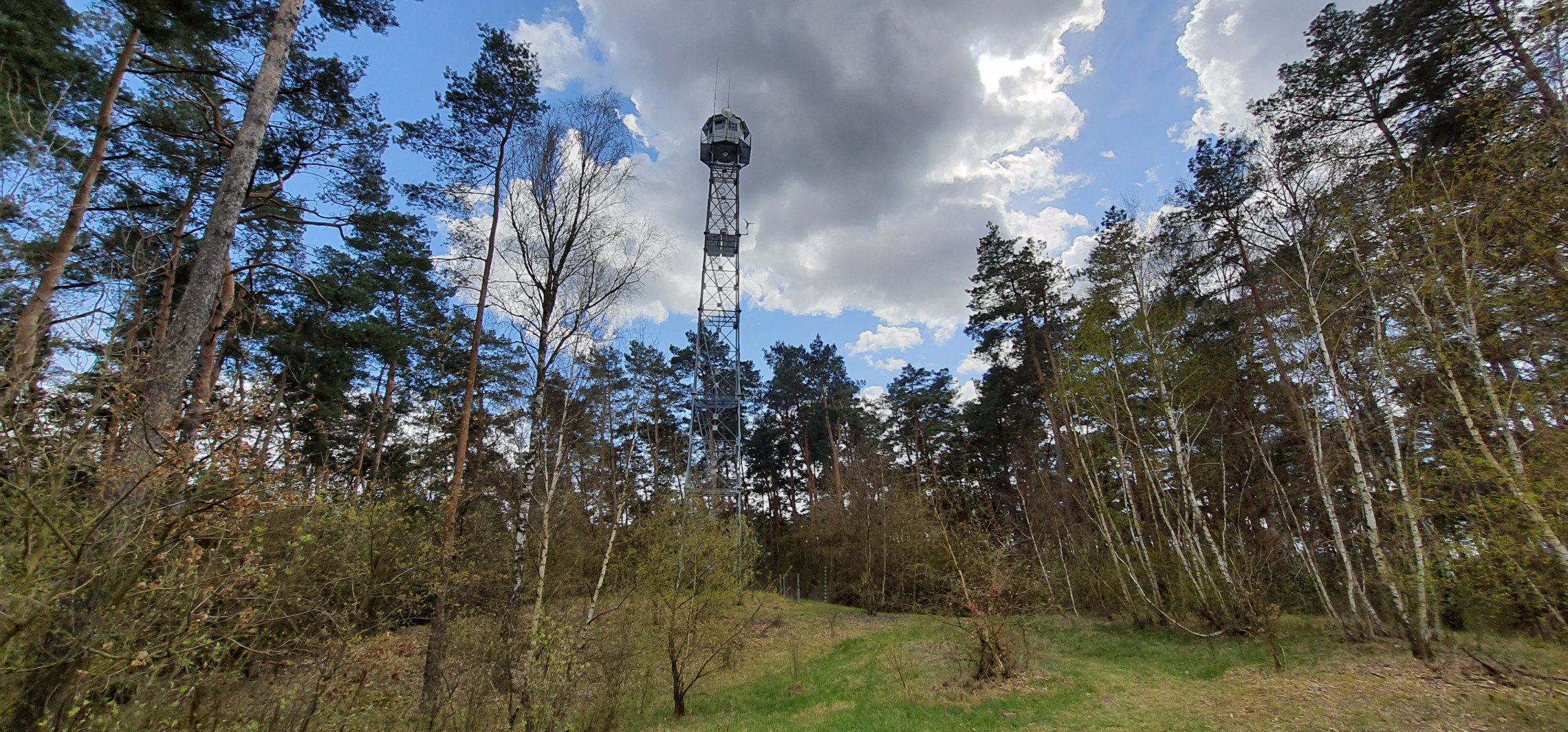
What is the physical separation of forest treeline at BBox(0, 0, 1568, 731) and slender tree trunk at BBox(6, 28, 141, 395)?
0.22ft

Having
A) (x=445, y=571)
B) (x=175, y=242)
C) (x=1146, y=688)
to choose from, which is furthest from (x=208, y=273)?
(x=1146, y=688)

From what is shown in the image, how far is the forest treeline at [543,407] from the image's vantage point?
3.74 metres

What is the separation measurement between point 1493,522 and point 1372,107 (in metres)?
9.13

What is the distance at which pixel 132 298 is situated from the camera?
431cm

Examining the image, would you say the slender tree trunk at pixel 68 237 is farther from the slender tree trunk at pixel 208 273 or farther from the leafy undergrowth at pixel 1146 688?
the leafy undergrowth at pixel 1146 688

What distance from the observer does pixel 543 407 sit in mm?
8984

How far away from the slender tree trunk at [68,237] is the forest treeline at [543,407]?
69 millimetres

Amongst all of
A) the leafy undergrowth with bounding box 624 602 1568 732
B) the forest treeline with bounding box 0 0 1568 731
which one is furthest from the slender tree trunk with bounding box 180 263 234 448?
the leafy undergrowth with bounding box 624 602 1568 732

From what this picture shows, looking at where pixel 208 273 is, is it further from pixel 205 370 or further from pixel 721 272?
pixel 721 272

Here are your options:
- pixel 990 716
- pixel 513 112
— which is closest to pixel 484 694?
pixel 990 716

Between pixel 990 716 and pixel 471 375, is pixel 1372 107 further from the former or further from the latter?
pixel 471 375

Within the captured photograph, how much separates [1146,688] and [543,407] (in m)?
10.4

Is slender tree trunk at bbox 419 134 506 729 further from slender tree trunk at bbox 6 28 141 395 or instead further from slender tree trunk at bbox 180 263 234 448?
slender tree trunk at bbox 6 28 141 395

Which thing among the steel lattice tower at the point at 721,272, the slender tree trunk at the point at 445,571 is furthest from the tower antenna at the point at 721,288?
the slender tree trunk at the point at 445,571
